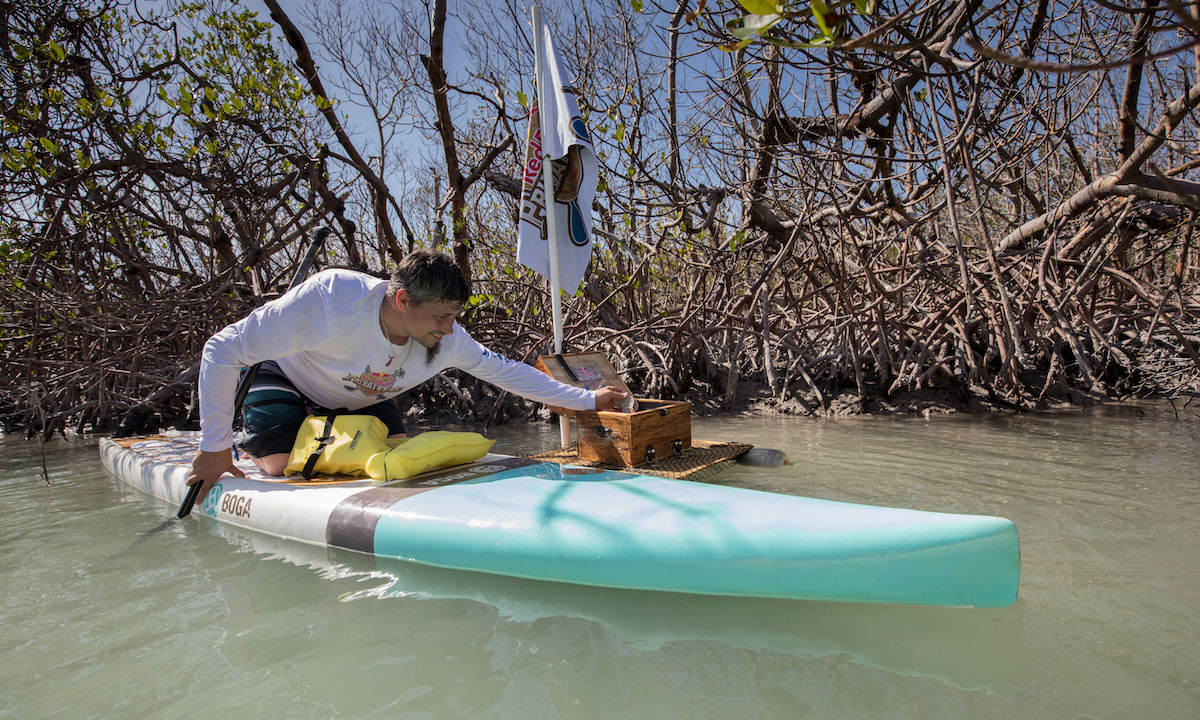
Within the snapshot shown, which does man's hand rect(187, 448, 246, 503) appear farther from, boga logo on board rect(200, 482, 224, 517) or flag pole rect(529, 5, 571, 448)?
flag pole rect(529, 5, 571, 448)

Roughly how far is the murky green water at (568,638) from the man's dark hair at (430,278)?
968 mm

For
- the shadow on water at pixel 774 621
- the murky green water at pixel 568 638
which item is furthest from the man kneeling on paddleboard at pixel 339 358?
the shadow on water at pixel 774 621

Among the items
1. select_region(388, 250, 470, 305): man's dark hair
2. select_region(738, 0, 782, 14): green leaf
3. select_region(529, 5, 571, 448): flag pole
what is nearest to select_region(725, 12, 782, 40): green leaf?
select_region(738, 0, 782, 14): green leaf

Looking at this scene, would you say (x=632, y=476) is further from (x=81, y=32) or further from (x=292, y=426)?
(x=81, y=32)

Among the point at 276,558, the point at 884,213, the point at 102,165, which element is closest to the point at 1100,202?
the point at 884,213

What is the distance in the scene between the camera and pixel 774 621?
1671mm

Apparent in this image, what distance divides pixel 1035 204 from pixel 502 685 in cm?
499

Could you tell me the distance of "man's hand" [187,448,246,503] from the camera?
2.61 metres

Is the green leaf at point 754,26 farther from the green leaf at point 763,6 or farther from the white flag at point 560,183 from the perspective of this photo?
the white flag at point 560,183

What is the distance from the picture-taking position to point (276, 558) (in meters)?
2.28

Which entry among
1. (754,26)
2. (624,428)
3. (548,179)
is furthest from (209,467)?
(754,26)

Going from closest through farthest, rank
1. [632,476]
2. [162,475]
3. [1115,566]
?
[1115,566] → [632,476] → [162,475]

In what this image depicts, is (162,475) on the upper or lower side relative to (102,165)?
lower

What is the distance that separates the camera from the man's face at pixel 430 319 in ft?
8.38
